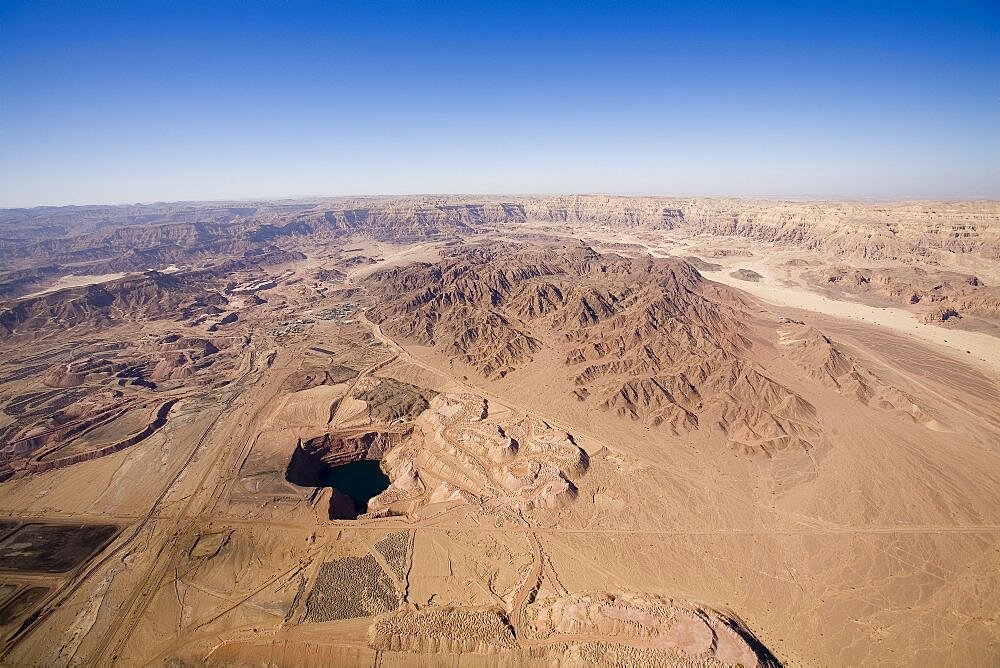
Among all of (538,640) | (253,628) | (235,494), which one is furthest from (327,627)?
(235,494)

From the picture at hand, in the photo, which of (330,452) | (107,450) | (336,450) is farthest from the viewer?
(336,450)

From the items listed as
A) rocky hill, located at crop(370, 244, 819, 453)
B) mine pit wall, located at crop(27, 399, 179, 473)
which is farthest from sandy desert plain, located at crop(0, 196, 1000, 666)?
rocky hill, located at crop(370, 244, 819, 453)

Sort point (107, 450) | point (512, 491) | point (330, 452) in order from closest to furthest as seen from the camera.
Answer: point (512, 491) < point (107, 450) < point (330, 452)

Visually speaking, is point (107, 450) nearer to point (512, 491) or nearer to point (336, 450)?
point (336, 450)

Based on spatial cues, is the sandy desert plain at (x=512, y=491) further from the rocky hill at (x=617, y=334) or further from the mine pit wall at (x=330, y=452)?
the rocky hill at (x=617, y=334)

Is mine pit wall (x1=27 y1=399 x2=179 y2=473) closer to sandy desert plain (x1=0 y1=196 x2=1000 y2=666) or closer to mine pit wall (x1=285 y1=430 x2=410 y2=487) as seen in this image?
sandy desert plain (x1=0 y1=196 x2=1000 y2=666)

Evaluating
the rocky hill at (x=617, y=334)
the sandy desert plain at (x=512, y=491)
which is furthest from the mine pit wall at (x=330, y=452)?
the rocky hill at (x=617, y=334)

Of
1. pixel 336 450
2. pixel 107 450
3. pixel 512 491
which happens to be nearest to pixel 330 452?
pixel 336 450
